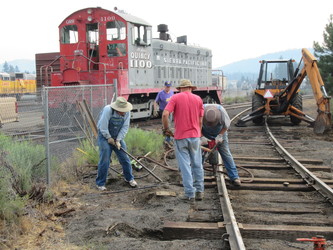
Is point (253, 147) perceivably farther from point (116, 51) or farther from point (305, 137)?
point (116, 51)

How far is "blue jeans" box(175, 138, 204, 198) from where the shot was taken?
6586 millimetres

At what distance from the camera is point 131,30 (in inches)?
658

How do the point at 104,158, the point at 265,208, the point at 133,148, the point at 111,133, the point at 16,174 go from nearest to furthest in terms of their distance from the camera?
1. the point at 265,208
2. the point at 16,174
3. the point at 104,158
4. the point at 111,133
5. the point at 133,148

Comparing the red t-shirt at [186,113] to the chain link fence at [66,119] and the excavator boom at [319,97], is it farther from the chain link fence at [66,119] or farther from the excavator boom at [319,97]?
the excavator boom at [319,97]

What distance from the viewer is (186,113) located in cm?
661

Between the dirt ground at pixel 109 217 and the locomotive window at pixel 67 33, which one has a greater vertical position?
the locomotive window at pixel 67 33

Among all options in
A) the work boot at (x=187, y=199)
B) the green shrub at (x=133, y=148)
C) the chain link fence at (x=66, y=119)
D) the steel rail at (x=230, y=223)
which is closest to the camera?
the steel rail at (x=230, y=223)

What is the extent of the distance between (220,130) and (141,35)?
11.1m

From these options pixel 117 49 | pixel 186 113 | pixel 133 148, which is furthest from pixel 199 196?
pixel 117 49

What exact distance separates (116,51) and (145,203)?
433 inches

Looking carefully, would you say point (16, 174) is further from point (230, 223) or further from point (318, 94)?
point (318, 94)

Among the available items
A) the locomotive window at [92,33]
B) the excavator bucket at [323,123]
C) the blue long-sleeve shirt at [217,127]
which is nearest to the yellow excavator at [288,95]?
the excavator bucket at [323,123]

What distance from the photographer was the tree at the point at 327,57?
29.7 m

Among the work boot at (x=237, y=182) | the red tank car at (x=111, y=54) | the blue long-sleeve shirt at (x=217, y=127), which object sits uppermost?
the red tank car at (x=111, y=54)
